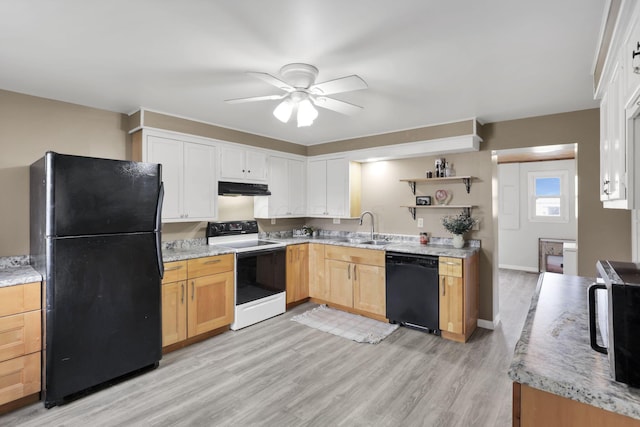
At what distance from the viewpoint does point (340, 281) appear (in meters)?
4.28

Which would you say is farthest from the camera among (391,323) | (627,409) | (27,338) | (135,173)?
(391,323)

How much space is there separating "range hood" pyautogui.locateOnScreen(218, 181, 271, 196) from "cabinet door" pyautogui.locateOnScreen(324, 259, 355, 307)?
1326 millimetres

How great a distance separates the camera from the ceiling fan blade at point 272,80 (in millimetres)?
1936

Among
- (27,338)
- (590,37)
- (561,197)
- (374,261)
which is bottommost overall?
(27,338)

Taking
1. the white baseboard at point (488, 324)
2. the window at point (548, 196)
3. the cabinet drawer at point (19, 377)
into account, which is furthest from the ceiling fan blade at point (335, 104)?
the window at point (548, 196)

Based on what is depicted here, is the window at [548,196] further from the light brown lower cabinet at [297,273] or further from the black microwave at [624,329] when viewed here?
the black microwave at [624,329]

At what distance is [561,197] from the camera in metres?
6.36

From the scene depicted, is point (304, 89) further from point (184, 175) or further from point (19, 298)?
point (19, 298)

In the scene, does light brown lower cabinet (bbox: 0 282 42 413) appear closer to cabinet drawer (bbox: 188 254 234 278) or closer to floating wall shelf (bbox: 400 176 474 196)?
cabinet drawer (bbox: 188 254 234 278)

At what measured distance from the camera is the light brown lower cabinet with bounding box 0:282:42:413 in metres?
2.16

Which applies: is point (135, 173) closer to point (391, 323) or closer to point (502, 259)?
point (391, 323)

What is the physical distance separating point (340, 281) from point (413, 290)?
3.37 feet

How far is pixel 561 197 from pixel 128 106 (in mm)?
7511

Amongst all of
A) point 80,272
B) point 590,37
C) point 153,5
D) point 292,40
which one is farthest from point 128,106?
point 590,37
